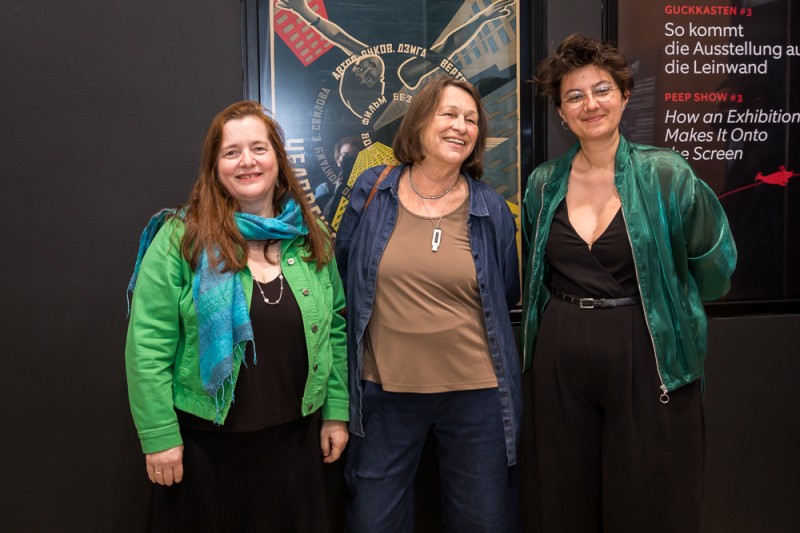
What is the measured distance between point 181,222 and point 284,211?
0.92 feet

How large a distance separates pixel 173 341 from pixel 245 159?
52 centimetres

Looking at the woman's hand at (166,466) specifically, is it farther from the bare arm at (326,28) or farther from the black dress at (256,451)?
the bare arm at (326,28)

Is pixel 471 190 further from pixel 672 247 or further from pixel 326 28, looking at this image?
pixel 326 28

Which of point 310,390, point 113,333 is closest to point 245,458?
point 310,390

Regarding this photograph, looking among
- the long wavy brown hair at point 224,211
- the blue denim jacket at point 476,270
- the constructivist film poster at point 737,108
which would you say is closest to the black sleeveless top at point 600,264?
the blue denim jacket at point 476,270

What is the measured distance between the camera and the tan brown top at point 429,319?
1.82 m

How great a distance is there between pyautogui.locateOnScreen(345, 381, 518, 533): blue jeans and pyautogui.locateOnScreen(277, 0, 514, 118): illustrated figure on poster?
1089 mm

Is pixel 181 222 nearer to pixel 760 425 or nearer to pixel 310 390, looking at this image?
pixel 310 390

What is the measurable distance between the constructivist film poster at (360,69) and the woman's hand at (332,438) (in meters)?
0.80

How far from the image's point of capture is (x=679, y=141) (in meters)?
2.45

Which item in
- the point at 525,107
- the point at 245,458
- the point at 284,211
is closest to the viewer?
the point at 245,458

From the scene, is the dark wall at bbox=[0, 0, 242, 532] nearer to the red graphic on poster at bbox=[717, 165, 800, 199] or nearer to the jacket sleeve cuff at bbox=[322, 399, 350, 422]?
the jacket sleeve cuff at bbox=[322, 399, 350, 422]

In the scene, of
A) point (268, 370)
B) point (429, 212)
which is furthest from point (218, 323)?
point (429, 212)

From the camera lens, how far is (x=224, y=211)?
171cm
